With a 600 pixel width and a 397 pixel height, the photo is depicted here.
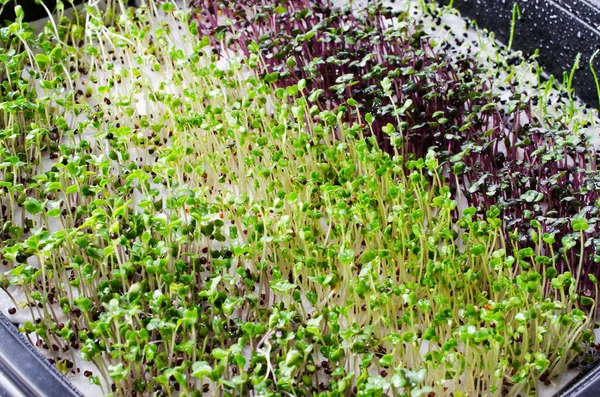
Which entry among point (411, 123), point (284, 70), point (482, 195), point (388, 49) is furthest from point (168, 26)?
point (482, 195)

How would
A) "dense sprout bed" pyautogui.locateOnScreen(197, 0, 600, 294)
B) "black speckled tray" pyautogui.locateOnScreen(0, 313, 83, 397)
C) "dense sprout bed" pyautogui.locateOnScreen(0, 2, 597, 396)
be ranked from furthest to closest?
"dense sprout bed" pyautogui.locateOnScreen(197, 0, 600, 294) < "dense sprout bed" pyautogui.locateOnScreen(0, 2, 597, 396) < "black speckled tray" pyautogui.locateOnScreen(0, 313, 83, 397)

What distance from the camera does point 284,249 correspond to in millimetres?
1586

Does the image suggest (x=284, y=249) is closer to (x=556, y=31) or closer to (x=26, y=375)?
(x=26, y=375)

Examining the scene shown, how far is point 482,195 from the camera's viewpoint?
6.09ft

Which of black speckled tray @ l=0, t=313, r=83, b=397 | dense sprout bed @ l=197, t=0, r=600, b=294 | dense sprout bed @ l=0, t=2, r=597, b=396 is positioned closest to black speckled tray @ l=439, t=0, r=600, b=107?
dense sprout bed @ l=197, t=0, r=600, b=294

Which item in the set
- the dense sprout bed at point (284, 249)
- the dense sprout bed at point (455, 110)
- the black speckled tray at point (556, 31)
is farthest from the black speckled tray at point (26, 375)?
the black speckled tray at point (556, 31)

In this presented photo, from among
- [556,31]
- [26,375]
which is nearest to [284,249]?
[26,375]

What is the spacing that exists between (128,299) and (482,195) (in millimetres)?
945

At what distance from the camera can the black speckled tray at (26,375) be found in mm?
1207

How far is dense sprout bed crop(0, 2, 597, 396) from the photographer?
137 centimetres

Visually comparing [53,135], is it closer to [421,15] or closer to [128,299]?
[128,299]

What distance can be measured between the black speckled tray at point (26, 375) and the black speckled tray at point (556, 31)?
1749 millimetres

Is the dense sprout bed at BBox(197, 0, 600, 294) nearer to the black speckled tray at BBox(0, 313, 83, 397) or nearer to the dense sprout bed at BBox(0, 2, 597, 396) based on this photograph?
the dense sprout bed at BBox(0, 2, 597, 396)

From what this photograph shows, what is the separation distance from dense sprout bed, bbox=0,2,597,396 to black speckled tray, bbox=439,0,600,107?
283 mm
